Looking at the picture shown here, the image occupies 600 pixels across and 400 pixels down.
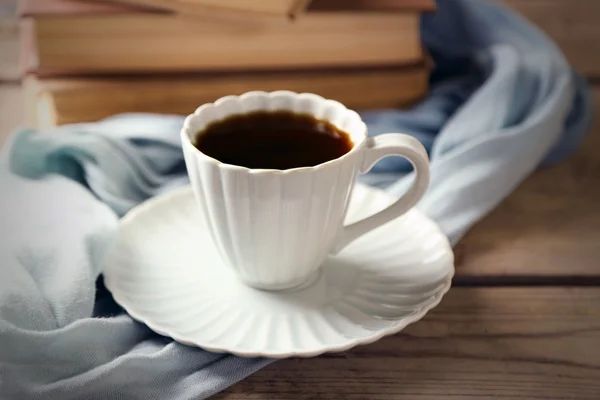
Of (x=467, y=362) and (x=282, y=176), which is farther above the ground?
(x=282, y=176)

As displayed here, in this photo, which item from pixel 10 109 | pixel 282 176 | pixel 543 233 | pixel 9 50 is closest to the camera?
pixel 282 176

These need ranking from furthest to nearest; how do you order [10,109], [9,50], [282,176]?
[9,50]
[10,109]
[282,176]

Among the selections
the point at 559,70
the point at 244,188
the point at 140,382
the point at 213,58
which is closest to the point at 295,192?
the point at 244,188

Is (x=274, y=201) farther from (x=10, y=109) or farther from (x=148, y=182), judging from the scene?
(x=10, y=109)

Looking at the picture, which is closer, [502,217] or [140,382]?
[140,382]

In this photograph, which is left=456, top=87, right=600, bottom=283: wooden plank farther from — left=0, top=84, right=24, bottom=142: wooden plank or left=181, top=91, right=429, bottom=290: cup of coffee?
left=0, top=84, right=24, bottom=142: wooden plank

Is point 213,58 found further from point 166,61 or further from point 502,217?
point 502,217

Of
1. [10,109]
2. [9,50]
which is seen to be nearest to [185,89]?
[10,109]

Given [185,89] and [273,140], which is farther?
[185,89]
